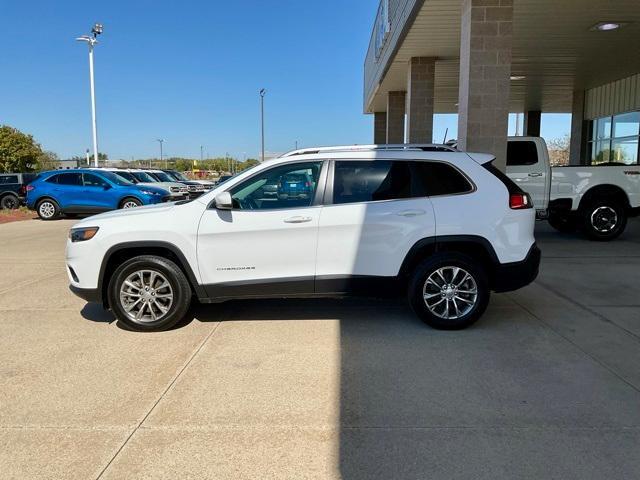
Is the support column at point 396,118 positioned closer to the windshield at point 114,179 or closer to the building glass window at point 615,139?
the building glass window at point 615,139

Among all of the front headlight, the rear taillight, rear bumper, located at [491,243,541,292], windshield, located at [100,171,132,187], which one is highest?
windshield, located at [100,171,132,187]

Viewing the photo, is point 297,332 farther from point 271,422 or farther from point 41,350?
point 41,350

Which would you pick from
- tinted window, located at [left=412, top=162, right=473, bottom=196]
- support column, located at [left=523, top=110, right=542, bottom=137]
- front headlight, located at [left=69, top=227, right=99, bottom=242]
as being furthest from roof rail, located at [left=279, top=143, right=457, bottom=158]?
support column, located at [left=523, top=110, right=542, bottom=137]

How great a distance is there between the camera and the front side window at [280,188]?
543cm

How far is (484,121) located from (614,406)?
23.1 ft

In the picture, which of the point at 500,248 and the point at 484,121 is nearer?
the point at 500,248

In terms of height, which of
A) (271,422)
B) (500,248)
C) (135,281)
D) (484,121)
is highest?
(484,121)

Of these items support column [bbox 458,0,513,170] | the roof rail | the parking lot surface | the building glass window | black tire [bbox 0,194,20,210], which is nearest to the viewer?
the parking lot surface

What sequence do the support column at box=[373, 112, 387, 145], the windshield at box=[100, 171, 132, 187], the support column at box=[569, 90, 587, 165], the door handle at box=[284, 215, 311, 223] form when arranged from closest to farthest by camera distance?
the door handle at box=[284, 215, 311, 223]
the windshield at box=[100, 171, 132, 187]
the support column at box=[569, 90, 587, 165]
the support column at box=[373, 112, 387, 145]

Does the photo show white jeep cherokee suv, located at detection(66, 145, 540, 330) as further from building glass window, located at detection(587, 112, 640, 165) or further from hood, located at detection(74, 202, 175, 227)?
building glass window, located at detection(587, 112, 640, 165)

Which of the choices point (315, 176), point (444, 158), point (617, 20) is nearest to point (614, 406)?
point (444, 158)

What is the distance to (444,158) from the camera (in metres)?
5.57

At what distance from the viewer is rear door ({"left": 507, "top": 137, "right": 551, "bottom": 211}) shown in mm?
11312

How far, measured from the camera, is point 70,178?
18172 millimetres
